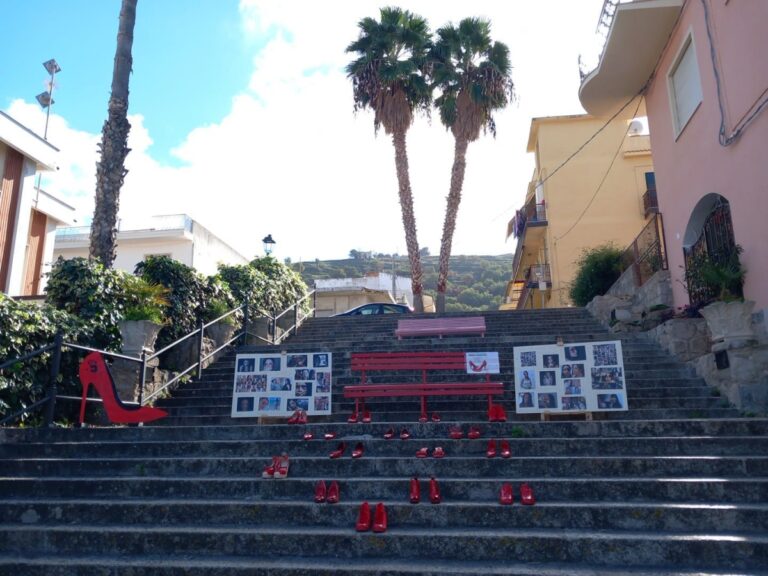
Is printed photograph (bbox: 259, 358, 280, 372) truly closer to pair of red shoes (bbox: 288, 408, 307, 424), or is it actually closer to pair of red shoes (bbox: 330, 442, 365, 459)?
pair of red shoes (bbox: 288, 408, 307, 424)

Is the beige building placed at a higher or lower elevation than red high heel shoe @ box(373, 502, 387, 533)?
higher

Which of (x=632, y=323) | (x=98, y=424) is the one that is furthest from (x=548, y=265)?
Result: (x=98, y=424)

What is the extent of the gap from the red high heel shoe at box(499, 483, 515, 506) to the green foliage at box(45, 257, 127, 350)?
21.5 feet

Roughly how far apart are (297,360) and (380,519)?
362cm

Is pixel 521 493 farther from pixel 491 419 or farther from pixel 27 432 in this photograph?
pixel 27 432

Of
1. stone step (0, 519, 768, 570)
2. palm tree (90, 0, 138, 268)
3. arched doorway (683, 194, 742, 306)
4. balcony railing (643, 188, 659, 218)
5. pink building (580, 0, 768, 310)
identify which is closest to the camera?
stone step (0, 519, 768, 570)

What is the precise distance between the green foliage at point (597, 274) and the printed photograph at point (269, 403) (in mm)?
11461

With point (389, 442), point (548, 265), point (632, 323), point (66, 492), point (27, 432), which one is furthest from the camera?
point (548, 265)

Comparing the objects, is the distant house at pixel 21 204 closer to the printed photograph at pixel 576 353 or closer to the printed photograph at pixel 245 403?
the printed photograph at pixel 245 403

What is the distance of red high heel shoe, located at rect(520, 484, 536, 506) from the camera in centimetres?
493

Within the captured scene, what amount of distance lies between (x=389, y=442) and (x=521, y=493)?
63.9 inches

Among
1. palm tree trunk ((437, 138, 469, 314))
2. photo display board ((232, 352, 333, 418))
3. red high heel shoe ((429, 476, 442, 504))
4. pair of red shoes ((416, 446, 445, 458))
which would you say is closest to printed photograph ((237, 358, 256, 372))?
photo display board ((232, 352, 333, 418))

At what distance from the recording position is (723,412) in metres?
7.30

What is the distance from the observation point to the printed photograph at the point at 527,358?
771 centimetres
